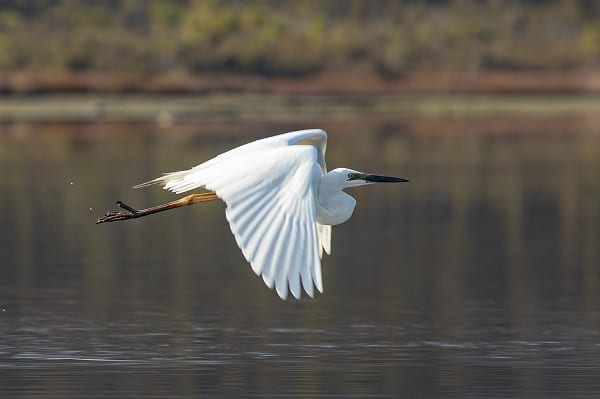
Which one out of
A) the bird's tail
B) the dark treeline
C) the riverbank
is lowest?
the bird's tail

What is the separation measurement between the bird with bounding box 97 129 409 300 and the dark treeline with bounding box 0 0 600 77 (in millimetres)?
33007

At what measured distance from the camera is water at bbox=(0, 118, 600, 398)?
716cm

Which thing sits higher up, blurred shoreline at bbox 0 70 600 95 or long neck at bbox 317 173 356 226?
blurred shoreline at bbox 0 70 600 95

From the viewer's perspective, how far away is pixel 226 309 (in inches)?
364

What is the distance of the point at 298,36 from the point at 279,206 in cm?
4312

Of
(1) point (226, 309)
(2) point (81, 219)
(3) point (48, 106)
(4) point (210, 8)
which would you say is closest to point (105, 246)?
(2) point (81, 219)

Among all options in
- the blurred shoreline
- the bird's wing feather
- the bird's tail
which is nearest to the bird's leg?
the bird's tail

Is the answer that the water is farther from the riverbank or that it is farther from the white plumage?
the riverbank

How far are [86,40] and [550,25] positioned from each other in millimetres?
19054

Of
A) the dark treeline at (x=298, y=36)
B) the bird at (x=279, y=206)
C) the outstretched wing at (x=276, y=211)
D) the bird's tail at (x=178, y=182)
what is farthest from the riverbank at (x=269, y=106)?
the outstretched wing at (x=276, y=211)

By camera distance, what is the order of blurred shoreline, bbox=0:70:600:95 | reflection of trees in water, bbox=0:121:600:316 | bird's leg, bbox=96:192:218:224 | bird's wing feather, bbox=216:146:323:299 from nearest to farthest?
1. bird's wing feather, bbox=216:146:323:299
2. bird's leg, bbox=96:192:218:224
3. reflection of trees in water, bbox=0:121:600:316
4. blurred shoreline, bbox=0:70:600:95

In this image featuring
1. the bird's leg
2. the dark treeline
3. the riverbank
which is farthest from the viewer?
the dark treeline

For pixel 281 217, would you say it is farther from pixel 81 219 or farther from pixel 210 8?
pixel 210 8

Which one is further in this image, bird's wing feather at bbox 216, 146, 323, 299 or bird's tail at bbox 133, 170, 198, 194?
bird's tail at bbox 133, 170, 198, 194
